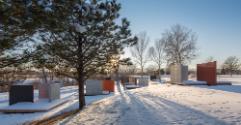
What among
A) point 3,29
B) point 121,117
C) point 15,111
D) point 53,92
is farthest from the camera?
point 53,92

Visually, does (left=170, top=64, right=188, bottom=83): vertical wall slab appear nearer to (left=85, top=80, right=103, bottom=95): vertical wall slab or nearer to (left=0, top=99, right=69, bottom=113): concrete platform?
(left=85, top=80, right=103, bottom=95): vertical wall slab

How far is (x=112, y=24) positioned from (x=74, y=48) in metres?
2.21

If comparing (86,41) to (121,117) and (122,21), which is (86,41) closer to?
(122,21)

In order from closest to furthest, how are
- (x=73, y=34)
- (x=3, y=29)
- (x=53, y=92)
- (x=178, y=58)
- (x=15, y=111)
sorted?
1. (x=3, y=29)
2. (x=73, y=34)
3. (x=15, y=111)
4. (x=53, y=92)
5. (x=178, y=58)

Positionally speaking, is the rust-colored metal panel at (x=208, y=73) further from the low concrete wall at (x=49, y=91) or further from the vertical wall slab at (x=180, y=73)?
the low concrete wall at (x=49, y=91)

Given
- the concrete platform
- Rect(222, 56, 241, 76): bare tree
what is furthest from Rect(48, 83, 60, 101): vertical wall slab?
Rect(222, 56, 241, 76): bare tree

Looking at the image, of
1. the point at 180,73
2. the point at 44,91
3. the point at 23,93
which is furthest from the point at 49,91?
the point at 180,73

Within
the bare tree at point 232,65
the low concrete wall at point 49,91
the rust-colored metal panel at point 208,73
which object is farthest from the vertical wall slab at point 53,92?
the bare tree at point 232,65

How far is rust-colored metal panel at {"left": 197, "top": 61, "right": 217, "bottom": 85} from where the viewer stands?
20.4 metres

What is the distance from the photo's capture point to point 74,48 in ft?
47.3

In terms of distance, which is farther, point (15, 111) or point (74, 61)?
point (15, 111)

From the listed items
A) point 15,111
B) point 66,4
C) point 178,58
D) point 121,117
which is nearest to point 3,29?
point 66,4

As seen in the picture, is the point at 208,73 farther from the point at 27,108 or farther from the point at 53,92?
the point at 27,108

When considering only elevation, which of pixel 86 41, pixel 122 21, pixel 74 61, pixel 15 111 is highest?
pixel 122 21
